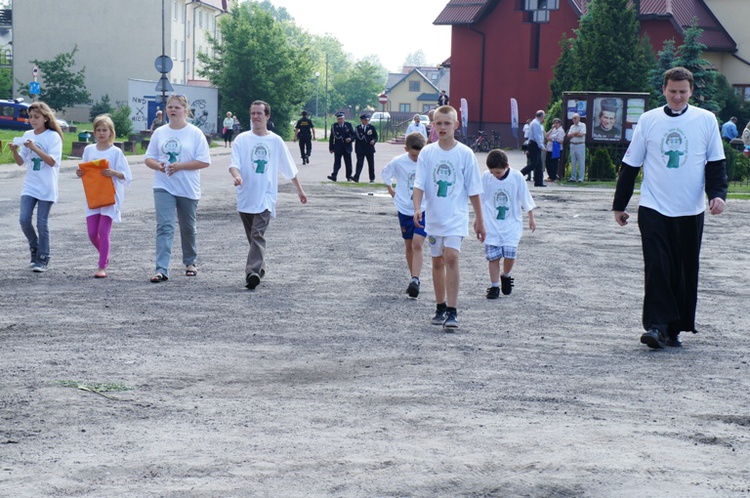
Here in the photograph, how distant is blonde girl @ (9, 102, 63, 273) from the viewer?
38.6ft

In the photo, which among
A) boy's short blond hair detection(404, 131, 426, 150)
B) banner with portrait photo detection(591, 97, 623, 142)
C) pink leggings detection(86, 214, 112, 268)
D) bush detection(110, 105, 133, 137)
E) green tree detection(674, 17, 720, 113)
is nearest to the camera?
boy's short blond hair detection(404, 131, 426, 150)

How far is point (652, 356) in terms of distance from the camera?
25.8 feet

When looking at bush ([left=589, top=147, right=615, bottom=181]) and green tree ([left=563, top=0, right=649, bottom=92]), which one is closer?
bush ([left=589, top=147, right=615, bottom=181])

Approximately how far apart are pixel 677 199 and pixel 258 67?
60.2 m

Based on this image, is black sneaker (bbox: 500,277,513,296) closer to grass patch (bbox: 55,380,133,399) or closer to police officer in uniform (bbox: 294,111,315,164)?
grass patch (bbox: 55,380,133,399)

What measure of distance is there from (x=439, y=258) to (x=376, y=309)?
3.03 ft

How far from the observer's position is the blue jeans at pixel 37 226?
11.7 meters

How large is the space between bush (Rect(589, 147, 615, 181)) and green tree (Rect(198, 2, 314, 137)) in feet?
129

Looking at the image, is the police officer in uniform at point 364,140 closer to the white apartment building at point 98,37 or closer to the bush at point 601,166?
the bush at point 601,166

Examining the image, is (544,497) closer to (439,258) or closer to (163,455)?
(163,455)

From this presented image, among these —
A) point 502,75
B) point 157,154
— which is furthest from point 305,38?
point 157,154

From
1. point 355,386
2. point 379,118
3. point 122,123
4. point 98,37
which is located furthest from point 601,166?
point 379,118

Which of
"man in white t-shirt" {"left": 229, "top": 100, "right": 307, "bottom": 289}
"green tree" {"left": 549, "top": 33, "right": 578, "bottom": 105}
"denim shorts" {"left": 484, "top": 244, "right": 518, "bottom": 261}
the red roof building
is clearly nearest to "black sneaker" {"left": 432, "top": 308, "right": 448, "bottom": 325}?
"denim shorts" {"left": 484, "top": 244, "right": 518, "bottom": 261}

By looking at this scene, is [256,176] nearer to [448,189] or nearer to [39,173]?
[39,173]
